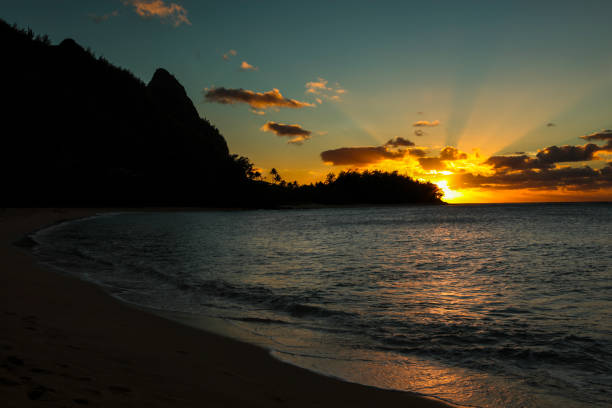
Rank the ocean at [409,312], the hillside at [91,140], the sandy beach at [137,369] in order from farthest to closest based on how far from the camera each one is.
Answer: the hillside at [91,140]
the ocean at [409,312]
the sandy beach at [137,369]

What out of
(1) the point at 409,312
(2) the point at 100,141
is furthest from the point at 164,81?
(1) the point at 409,312

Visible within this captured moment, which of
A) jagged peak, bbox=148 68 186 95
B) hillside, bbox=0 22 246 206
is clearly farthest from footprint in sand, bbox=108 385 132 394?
jagged peak, bbox=148 68 186 95

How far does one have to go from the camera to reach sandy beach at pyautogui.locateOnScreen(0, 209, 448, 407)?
3498mm

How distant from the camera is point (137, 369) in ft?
14.5

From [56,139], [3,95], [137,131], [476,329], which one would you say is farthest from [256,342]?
[137,131]

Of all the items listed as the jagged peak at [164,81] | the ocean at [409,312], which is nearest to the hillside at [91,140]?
the jagged peak at [164,81]

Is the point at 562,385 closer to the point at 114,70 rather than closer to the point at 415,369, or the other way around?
the point at 415,369

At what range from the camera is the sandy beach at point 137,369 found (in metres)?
3.50

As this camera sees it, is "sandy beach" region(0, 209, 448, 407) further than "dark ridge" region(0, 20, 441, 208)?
No

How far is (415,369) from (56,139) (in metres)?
109

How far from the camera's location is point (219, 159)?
136375 millimetres

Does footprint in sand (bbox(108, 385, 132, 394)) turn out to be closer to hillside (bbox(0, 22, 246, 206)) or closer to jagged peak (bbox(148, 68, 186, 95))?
hillside (bbox(0, 22, 246, 206))

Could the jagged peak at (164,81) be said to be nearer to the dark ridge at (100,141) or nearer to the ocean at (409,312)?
the dark ridge at (100,141)

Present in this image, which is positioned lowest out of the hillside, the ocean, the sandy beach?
the ocean
